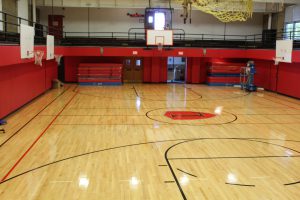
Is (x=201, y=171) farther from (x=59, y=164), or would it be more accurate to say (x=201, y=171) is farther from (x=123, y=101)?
(x=123, y=101)

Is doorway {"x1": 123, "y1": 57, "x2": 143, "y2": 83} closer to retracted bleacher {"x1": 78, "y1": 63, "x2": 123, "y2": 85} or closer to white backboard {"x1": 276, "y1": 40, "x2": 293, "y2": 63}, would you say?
retracted bleacher {"x1": 78, "y1": 63, "x2": 123, "y2": 85}

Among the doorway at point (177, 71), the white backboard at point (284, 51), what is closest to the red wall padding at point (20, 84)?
the doorway at point (177, 71)

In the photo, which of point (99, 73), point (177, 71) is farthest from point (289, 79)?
point (99, 73)

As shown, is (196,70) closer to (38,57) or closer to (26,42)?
(38,57)

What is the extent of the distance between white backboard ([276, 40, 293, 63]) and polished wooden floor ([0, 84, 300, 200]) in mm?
3708

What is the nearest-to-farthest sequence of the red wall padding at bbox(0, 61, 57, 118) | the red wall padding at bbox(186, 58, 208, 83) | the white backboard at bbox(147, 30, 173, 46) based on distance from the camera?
the red wall padding at bbox(0, 61, 57, 118)
the white backboard at bbox(147, 30, 173, 46)
the red wall padding at bbox(186, 58, 208, 83)

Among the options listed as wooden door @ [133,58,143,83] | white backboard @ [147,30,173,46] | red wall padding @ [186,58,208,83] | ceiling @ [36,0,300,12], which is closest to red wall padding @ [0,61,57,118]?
ceiling @ [36,0,300,12]

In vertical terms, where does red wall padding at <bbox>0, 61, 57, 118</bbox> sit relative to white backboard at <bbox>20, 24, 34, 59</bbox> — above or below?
below

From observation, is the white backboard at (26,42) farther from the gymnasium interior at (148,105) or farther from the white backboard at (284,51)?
the white backboard at (284,51)

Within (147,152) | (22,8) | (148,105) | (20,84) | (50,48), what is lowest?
(147,152)

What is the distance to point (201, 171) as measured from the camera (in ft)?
25.7

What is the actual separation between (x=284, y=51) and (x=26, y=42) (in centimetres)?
1343

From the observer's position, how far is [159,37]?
912 inches

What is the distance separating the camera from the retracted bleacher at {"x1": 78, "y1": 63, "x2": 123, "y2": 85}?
79.5ft
